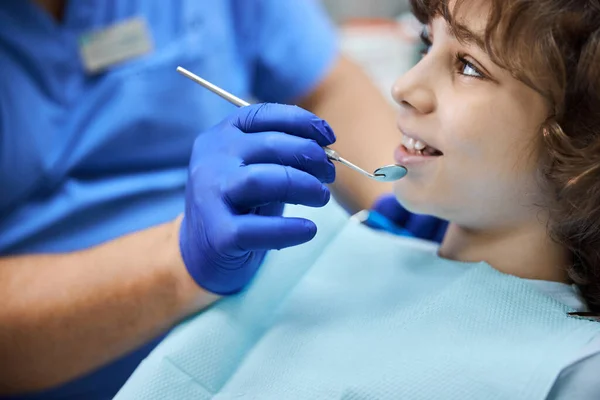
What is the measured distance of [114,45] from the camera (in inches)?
37.6

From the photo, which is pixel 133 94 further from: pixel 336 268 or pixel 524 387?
pixel 524 387

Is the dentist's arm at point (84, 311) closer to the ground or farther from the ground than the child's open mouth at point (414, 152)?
closer to the ground

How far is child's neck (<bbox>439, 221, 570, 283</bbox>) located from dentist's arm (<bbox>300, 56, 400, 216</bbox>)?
0.38 meters

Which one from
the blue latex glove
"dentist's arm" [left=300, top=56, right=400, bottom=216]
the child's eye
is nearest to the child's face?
the child's eye

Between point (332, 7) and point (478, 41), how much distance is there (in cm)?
147

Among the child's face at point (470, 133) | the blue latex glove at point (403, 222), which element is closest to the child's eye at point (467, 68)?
the child's face at point (470, 133)

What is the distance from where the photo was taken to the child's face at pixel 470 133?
0.59 metres

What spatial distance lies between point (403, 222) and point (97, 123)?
1.54 ft

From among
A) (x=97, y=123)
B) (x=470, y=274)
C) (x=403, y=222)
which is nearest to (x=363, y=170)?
(x=470, y=274)

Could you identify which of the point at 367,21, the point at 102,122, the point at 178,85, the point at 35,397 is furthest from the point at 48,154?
the point at 367,21

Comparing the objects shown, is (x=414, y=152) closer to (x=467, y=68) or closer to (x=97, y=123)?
(x=467, y=68)

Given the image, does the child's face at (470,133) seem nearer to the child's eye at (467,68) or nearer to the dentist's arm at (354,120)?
the child's eye at (467,68)

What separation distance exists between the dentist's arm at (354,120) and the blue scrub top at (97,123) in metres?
0.18

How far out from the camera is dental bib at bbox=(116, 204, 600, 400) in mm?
580
